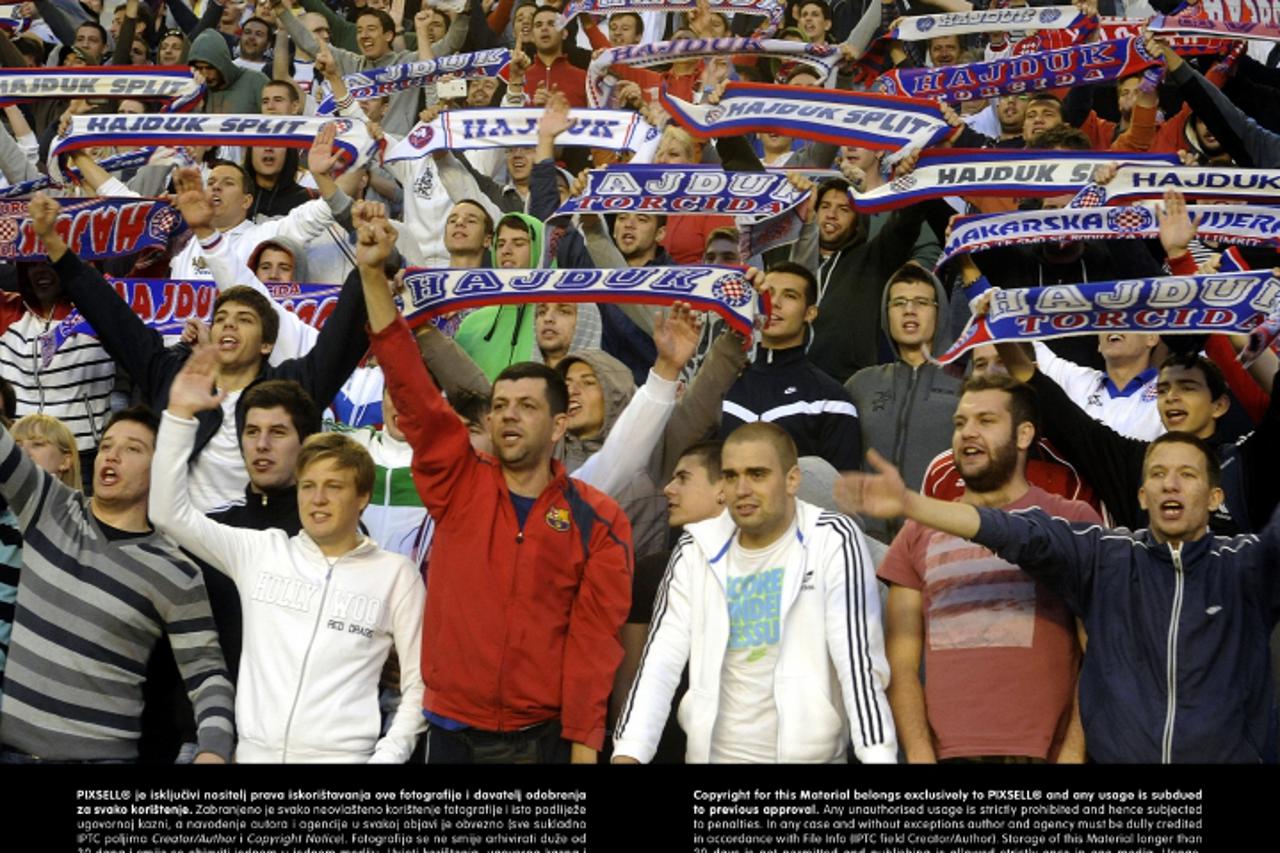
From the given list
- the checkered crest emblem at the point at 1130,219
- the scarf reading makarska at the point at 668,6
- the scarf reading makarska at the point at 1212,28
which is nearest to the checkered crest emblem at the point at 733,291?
the checkered crest emblem at the point at 1130,219

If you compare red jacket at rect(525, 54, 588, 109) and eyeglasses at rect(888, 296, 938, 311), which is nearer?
eyeglasses at rect(888, 296, 938, 311)

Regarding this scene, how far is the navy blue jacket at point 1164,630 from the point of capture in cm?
580

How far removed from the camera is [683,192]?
8852 millimetres

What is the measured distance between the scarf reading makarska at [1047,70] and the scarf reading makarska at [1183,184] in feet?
5.70

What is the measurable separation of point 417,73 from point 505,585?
6317 mm

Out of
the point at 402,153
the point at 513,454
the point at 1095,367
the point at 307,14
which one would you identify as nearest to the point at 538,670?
the point at 513,454

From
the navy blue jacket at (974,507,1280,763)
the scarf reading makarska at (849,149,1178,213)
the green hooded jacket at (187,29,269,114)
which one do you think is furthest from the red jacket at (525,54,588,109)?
the navy blue jacket at (974,507,1280,763)

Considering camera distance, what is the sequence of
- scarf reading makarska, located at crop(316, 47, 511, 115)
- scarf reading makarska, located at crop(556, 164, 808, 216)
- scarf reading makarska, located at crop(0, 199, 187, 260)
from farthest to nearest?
scarf reading makarska, located at crop(316, 47, 511, 115) < scarf reading makarska, located at crop(0, 199, 187, 260) < scarf reading makarska, located at crop(556, 164, 808, 216)

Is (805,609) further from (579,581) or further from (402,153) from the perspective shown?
(402,153)

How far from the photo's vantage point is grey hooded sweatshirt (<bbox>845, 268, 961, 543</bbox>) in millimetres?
7496

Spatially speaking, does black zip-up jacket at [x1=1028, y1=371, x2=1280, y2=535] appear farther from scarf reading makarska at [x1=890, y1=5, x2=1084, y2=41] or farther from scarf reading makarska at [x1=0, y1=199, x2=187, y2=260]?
scarf reading makarska at [x1=890, y1=5, x2=1084, y2=41]

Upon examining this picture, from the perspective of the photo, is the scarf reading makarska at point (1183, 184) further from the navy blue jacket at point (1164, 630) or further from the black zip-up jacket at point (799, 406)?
the navy blue jacket at point (1164, 630)

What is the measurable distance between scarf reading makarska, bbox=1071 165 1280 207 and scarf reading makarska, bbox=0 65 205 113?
4914 millimetres

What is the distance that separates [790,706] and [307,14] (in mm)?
10443
